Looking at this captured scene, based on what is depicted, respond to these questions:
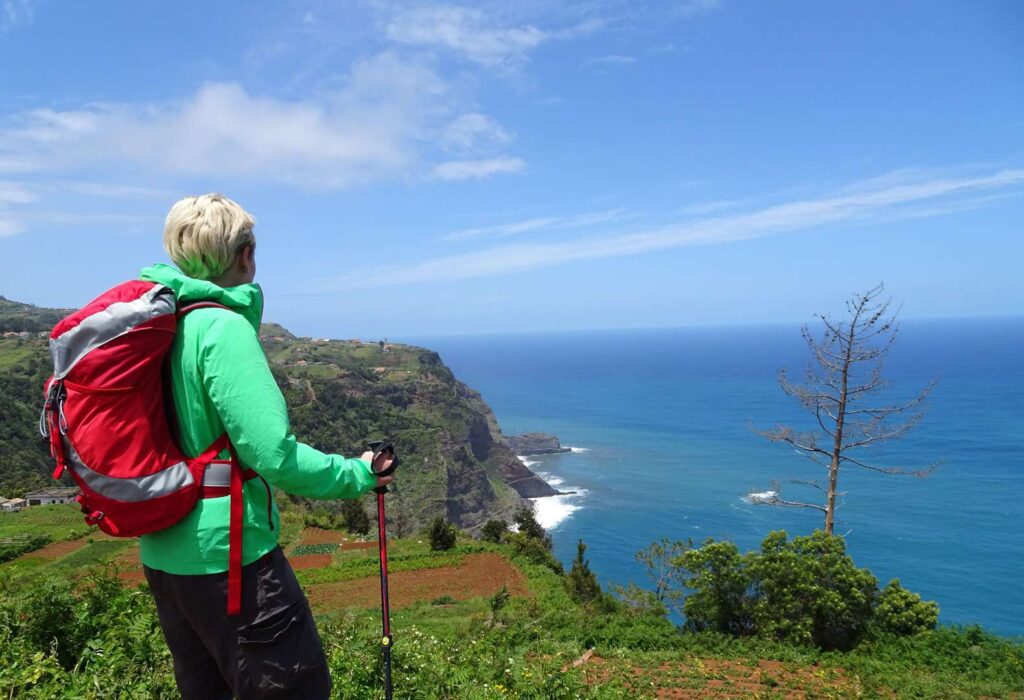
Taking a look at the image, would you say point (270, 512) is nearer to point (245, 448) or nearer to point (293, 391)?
point (245, 448)

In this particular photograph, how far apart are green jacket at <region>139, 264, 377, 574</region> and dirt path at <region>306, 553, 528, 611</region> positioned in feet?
55.7

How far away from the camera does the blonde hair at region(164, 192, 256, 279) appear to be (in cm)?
172

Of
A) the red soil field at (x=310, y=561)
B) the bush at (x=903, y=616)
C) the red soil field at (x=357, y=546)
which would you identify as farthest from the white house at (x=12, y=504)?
the bush at (x=903, y=616)

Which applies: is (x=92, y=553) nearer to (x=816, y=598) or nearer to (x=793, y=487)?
(x=816, y=598)

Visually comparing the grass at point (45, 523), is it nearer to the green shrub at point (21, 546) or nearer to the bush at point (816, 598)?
the green shrub at point (21, 546)

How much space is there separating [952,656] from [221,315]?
13244mm

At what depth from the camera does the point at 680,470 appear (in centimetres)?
7469

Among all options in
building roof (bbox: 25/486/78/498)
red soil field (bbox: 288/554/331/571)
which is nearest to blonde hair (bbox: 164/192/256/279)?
red soil field (bbox: 288/554/331/571)

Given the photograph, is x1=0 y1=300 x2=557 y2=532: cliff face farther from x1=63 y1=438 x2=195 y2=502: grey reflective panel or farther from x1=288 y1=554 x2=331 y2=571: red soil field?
x1=63 y1=438 x2=195 y2=502: grey reflective panel

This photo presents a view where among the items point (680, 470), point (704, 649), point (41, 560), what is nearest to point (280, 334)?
point (680, 470)

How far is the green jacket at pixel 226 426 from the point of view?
1565 millimetres

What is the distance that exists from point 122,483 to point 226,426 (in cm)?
28

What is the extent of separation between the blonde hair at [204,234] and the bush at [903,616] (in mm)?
13698

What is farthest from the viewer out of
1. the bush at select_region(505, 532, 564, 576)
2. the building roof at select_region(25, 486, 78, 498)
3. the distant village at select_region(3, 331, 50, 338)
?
the distant village at select_region(3, 331, 50, 338)
